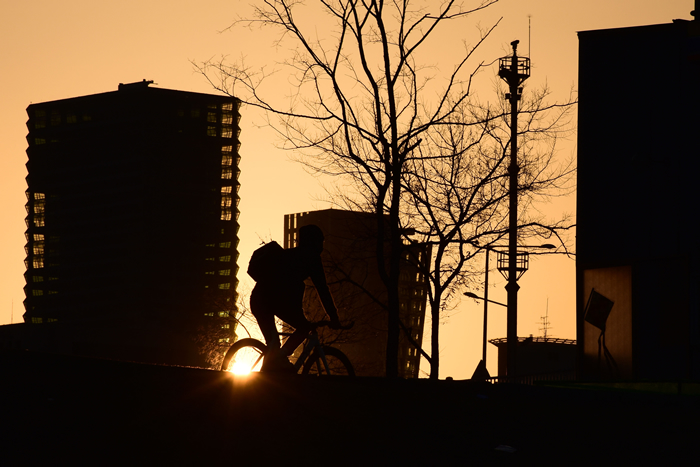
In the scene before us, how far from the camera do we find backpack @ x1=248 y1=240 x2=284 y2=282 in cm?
1110

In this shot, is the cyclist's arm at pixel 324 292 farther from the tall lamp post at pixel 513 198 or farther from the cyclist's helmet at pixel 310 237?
the tall lamp post at pixel 513 198

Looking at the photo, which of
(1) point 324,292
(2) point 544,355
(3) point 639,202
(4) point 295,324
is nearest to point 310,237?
(1) point 324,292

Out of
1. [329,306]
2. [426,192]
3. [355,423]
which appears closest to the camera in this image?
[355,423]

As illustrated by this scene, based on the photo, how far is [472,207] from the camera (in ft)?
104

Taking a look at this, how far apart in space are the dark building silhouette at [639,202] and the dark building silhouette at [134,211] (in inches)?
6009

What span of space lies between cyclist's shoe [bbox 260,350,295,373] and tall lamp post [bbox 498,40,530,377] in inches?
709

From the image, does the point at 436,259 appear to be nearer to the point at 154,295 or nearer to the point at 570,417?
the point at 570,417

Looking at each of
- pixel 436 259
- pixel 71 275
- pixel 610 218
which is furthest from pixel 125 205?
pixel 610 218

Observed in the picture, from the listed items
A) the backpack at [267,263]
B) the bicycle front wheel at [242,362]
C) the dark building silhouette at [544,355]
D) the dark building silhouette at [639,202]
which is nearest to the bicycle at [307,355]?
the bicycle front wheel at [242,362]

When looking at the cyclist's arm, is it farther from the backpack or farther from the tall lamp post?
the tall lamp post

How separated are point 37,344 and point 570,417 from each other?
518 feet

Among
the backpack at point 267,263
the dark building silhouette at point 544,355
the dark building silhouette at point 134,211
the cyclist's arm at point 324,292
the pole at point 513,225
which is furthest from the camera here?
the dark building silhouette at point 134,211

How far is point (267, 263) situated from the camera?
36.5 ft

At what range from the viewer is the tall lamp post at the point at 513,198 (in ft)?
93.2
